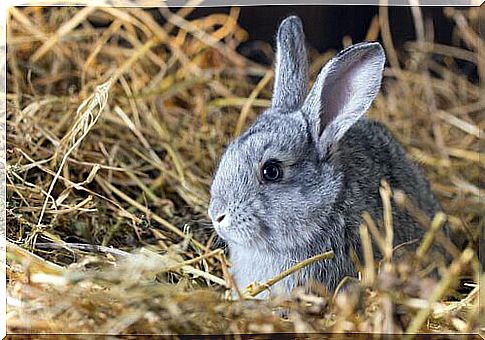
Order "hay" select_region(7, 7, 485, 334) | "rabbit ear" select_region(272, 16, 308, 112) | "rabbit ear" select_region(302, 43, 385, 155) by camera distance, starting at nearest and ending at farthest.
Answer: "hay" select_region(7, 7, 485, 334), "rabbit ear" select_region(302, 43, 385, 155), "rabbit ear" select_region(272, 16, 308, 112)

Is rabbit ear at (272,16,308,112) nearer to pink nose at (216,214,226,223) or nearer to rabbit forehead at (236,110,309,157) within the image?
rabbit forehead at (236,110,309,157)

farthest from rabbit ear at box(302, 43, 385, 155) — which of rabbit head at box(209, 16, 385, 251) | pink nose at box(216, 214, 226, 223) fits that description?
pink nose at box(216, 214, 226, 223)

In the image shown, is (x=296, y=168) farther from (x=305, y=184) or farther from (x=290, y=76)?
(x=290, y=76)

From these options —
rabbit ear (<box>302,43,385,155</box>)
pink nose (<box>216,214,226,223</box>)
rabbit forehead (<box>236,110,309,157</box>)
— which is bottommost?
pink nose (<box>216,214,226,223</box>)

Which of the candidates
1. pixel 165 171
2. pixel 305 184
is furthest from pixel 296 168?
pixel 165 171

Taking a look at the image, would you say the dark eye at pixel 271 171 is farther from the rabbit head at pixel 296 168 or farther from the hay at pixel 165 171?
the hay at pixel 165 171
